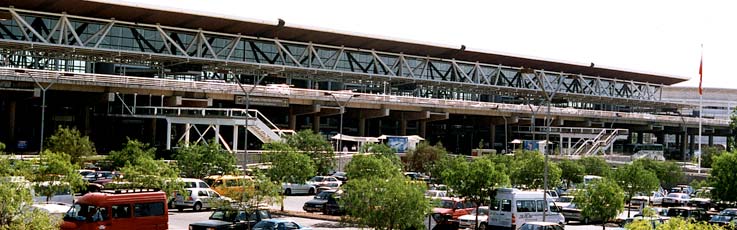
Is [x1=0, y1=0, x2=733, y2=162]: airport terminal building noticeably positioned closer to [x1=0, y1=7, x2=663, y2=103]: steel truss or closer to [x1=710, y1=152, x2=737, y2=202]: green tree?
[x1=0, y1=7, x2=663, y2=103]: steel truss

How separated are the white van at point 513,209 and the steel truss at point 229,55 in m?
27.5

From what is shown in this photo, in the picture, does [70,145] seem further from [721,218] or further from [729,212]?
[729,212]

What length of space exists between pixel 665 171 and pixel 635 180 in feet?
53.5

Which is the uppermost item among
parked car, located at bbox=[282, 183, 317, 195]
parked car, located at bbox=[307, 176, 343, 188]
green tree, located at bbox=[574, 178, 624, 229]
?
green tree, located at bbox=[574, 178, 624, 229]

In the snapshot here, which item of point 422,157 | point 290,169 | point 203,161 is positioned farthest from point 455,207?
point 422,157

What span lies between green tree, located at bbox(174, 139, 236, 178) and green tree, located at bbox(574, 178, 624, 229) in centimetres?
2066

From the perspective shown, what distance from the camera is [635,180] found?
4666 cm

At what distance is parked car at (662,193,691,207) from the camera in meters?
55.3

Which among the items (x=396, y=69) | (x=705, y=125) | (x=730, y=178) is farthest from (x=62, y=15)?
(x=705, y=125)

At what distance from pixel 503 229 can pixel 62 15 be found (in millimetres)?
50667

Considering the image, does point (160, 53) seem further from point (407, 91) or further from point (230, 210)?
point (230, 210)

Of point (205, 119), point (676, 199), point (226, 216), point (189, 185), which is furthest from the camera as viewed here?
point (205, 119)

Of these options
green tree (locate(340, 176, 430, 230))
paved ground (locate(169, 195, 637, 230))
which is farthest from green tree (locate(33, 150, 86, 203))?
green tree (locate(340, 176, 430, 230))

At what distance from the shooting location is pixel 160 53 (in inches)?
3317
